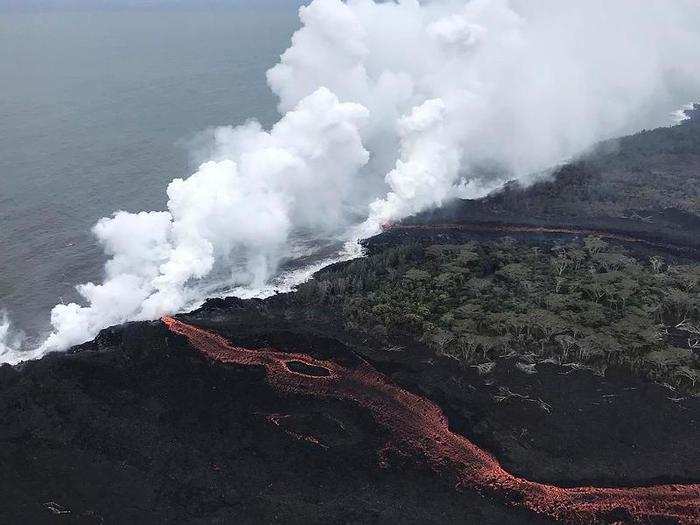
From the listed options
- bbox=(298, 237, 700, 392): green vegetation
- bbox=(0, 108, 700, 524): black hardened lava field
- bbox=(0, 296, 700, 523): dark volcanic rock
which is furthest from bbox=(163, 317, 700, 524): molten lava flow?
bbox=(298, 237, 700, 392): green vegetation

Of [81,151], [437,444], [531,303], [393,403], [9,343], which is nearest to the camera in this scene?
[437,444]

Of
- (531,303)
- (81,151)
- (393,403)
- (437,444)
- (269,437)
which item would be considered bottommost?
(437,444)

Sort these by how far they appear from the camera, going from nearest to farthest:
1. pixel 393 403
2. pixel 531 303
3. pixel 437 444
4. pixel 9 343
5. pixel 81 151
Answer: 1. pixel 437 444
2. pixel 393 403
3. pixel 9 343
4. pixel 531 303
5. pixel 81 151

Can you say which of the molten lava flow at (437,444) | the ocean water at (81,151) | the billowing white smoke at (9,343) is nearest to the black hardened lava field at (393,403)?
the molten lava flow at (437,444)

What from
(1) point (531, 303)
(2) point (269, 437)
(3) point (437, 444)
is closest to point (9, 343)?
(2) point (269, 437)

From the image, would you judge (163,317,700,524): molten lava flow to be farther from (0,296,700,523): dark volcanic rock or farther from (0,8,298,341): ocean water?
(0,8,298,341): ocean water

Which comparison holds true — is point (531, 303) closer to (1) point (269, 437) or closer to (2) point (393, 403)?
(2) point (393, 403)
